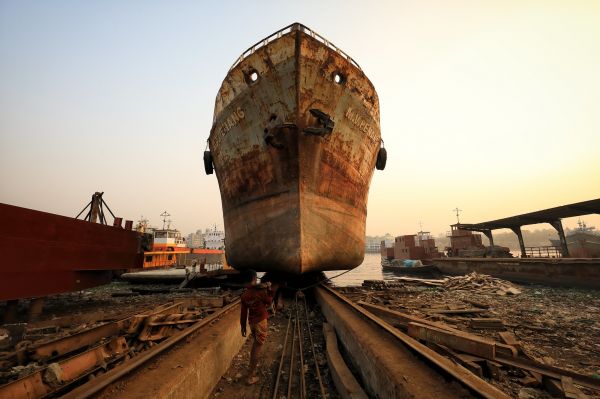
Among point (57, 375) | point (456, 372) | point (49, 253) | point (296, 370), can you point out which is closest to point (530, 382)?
point (456, 372)

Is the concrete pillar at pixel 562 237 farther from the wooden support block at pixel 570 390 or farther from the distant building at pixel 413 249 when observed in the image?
the wooden support block at pixel 570 390

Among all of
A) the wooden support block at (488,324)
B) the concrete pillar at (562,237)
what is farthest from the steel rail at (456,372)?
the concrete pillar at (562,237)

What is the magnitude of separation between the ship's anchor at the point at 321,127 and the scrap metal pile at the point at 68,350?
19.1ft

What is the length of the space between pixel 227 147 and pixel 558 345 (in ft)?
34.4

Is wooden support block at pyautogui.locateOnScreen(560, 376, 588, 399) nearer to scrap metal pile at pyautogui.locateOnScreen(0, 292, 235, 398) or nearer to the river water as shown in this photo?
scrap metal pile at pyautogui.locateOnScreen(0, 292, 235, 398)

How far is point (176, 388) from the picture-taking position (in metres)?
2.92

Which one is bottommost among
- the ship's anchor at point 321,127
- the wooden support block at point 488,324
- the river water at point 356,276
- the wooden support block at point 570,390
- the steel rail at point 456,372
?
the river water at point 356,276

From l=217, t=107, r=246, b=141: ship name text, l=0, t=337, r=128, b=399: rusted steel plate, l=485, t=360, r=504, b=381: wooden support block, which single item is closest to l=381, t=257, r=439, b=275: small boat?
l=217, t=107, r=246, b=141: ship name text

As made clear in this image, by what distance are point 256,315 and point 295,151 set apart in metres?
5.34

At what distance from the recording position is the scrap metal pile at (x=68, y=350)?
3.20 meters

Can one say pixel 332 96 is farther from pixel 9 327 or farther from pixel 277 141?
pixel 9 327

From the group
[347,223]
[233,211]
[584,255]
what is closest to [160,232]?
[233,211]

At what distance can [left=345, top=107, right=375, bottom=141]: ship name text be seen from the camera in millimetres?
9665

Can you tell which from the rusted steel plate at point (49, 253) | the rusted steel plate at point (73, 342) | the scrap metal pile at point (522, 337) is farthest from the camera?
the rusted steel plate at point (49, 253)
